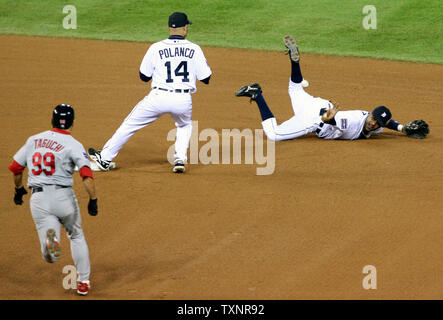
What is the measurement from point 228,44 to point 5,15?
20.2 ft

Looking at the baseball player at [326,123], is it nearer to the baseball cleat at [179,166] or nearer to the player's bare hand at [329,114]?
the player's bare hand at [329,114]

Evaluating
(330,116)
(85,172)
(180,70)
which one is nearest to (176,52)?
(180,70)

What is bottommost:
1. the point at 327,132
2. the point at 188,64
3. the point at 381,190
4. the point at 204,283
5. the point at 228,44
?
the point at 204,283

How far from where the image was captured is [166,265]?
284 inches

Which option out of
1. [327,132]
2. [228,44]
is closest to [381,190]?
[327,132]

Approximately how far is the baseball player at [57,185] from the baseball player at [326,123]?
15.7 feet

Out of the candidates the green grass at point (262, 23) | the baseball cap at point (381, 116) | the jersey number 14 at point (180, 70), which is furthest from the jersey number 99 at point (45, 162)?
the green grass at point (262, 23)

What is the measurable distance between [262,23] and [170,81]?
9435mm

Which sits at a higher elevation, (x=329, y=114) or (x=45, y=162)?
(x=329, y=114)

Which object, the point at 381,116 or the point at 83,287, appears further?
the point at 381,116

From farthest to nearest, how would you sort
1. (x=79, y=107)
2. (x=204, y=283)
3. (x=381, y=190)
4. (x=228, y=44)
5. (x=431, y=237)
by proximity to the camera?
(x=228, y=44)
(x=79, y=107)
(x=381, y=190)
(x=431, y=237)
(x=204, y=283)

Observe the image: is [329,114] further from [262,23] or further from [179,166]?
[262,23]

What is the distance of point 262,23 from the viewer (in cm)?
1858

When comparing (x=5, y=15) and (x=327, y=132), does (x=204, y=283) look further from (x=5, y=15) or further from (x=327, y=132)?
(x=5, y=15)
